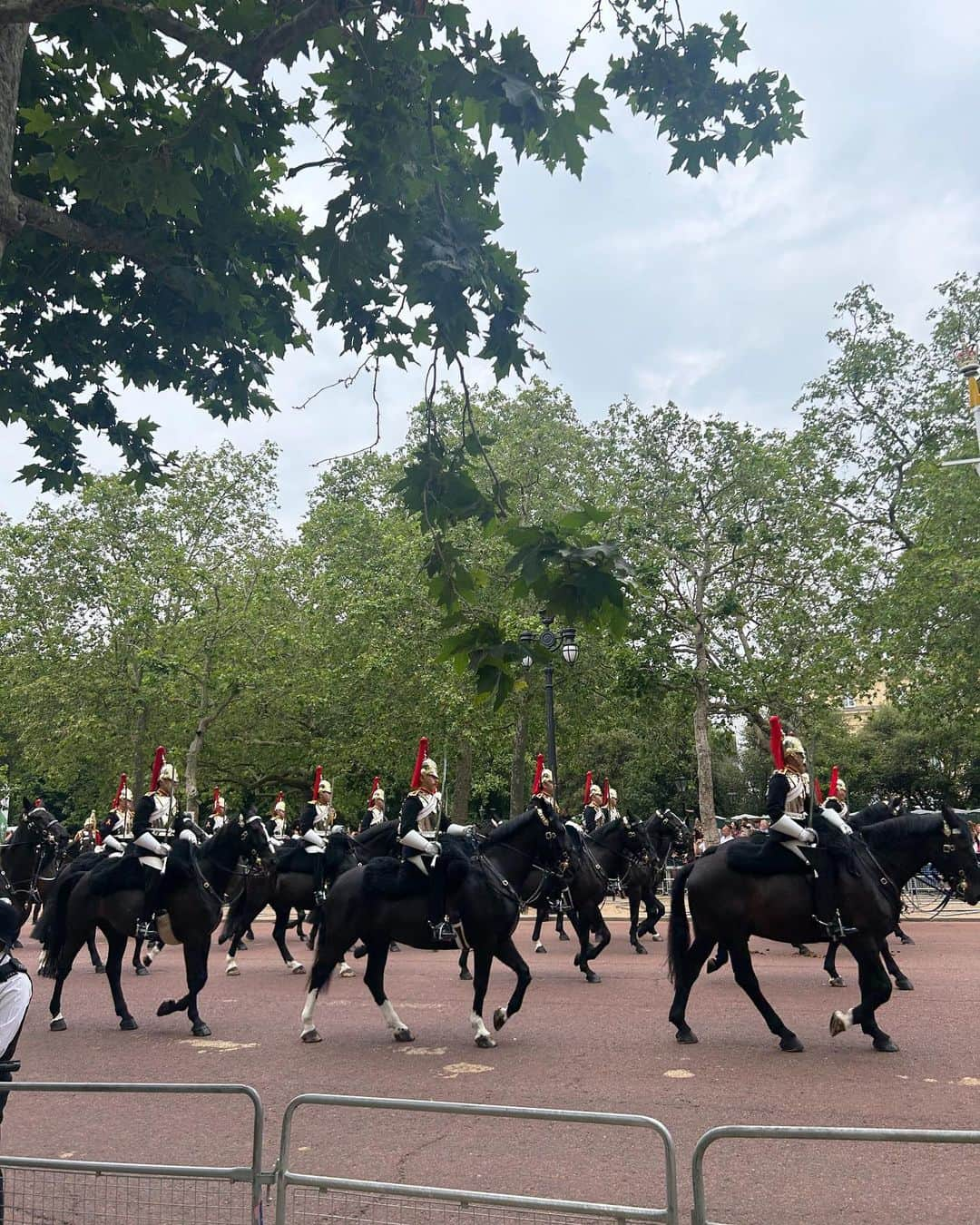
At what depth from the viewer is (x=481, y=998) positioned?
34.6ft

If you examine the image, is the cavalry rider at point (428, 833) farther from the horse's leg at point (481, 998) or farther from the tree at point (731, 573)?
the tree at point (731, 573)

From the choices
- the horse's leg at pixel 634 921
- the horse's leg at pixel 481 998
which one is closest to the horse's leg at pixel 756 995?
the horse's leg at pixel 481 998

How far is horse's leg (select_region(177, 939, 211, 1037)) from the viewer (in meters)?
11.4

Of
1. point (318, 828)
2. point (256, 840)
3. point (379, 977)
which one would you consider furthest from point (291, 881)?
point (379, 977)

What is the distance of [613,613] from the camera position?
534 centimetres

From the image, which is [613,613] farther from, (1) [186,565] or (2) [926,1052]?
(1) [186,565]

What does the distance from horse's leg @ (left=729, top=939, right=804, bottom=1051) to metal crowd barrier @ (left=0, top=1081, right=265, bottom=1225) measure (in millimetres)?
5833

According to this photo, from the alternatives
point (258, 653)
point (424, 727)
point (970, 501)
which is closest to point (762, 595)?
point (970, 501)

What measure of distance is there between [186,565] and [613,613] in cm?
3401

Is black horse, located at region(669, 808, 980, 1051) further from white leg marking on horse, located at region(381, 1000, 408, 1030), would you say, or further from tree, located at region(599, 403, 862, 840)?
tree, located at region(599, 403, 862, 840)

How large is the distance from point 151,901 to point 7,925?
6226 millimetres

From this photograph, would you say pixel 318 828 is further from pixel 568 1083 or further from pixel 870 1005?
pixel 870 1005

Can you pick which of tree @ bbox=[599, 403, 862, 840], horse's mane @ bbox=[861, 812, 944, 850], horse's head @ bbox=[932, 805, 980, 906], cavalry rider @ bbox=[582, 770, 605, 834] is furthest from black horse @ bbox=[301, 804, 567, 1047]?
tree @ bbox=[599, 403, 862, 840]

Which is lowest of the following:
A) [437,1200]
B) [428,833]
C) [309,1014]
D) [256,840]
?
[309,1014]
